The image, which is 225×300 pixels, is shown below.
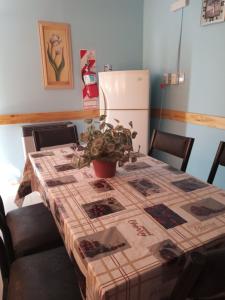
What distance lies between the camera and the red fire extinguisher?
2952 mm

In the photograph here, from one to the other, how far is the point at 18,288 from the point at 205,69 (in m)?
2.30

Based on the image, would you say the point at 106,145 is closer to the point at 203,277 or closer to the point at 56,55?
the point at 203,277

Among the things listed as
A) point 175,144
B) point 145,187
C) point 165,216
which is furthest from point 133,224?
point 175,144

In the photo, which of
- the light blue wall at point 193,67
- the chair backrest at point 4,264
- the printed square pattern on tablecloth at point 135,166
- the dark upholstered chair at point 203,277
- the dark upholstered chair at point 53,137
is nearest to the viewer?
the dark upholstered chair at point 203,277

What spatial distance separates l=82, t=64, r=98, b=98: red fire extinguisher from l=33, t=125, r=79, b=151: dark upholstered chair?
116 centimetres

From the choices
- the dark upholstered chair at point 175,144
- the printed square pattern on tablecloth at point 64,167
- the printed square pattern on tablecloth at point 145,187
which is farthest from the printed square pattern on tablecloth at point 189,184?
the printed square pattern on tablecloth at point 64,167

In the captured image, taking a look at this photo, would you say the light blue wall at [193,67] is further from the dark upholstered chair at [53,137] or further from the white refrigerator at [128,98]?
Result: the dark upholstered chair at [53,137]

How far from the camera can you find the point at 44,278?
3.06 ft

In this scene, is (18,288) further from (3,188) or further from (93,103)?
(93,103)

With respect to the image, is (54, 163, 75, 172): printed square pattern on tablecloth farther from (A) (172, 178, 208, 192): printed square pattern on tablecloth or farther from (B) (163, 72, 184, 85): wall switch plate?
(B) (163, 72, 184, 85): wall switch plate

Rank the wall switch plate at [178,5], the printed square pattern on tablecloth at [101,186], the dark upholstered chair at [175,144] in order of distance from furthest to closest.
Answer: the wall switch plate at [178,5] → the dark upholstered chair at [175,144] → the printed square pattern on tablecloth at [101,186]

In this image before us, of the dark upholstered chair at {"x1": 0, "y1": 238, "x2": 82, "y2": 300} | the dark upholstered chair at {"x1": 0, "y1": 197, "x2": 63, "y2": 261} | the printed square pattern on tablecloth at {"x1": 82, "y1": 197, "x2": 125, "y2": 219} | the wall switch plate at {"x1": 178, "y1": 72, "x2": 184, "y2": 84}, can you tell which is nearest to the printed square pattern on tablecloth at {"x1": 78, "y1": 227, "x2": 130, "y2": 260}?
the printed square pattern on tablecloth at {"x1": 82, "y1": 197, "x2": 125, "y2": 219}

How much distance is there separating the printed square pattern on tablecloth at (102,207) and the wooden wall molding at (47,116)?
2.14m

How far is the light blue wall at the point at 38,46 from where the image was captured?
253 cm
